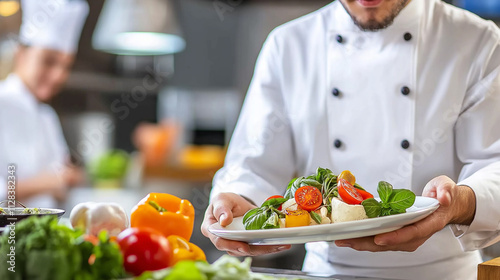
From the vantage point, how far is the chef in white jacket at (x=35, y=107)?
10.5 ft

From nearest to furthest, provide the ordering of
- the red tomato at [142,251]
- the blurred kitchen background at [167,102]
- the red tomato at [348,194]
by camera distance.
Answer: the red tomato at [142,251]
the red tomato at [348,194]
the blurred kitchen background at [167,102]

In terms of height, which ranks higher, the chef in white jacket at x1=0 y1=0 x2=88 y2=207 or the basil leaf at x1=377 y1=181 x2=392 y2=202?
the basil leaf at x1=377 y1=181 x2=392 y2=202

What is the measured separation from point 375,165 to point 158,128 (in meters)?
3.68

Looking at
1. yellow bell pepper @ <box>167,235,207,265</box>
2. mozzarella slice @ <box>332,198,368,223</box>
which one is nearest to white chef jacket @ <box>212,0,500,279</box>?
mozzarella slice @ <box>332,198,368,223</box>

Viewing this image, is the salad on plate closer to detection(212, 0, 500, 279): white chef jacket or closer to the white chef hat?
detection(212, 0, 500, 279): white chef jacket

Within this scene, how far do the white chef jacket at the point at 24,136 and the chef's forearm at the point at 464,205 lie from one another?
246cm

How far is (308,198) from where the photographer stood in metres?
1.20

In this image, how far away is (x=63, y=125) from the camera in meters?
4.77

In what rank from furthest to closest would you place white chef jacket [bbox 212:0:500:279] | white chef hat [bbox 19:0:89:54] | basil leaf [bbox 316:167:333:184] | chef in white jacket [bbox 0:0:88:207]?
white chef hat [bbox 19:0:89:54] → chef in white jacket [bbox 0:0:88:207] → white chef jacket [bbox 212:0:500:279] → basil leaf [bbox 316:167:333:184]

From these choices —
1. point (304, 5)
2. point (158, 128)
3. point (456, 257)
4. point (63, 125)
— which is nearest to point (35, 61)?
point (63, 125)

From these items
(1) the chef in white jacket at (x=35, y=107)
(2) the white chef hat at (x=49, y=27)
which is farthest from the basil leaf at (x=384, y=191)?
(2) the white chef hat at (x=49, y=27)

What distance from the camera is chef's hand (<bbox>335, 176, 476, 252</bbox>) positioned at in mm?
1176

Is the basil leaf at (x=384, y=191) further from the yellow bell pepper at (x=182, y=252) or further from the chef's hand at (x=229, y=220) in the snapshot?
the yellow bell pepper at (x=182, y=252)

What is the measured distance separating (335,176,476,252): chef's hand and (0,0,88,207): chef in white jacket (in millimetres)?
2333
